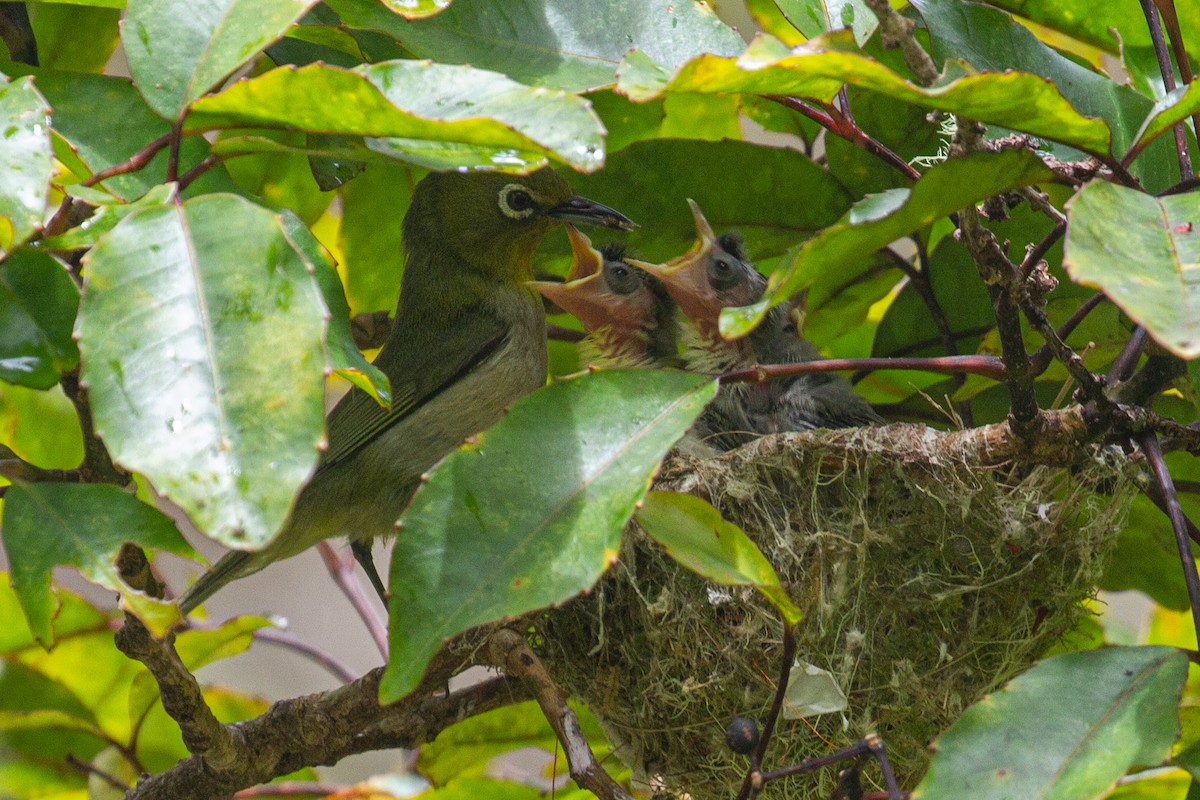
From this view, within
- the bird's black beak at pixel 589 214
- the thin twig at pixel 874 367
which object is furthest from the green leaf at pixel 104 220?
the bird's black beak at pixel 589 214

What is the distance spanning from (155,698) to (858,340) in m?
1.83

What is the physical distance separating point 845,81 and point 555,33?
597 millimetres

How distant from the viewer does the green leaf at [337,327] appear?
1.46 metres

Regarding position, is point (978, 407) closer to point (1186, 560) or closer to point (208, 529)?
point (1186, 560)

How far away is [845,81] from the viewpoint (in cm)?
141

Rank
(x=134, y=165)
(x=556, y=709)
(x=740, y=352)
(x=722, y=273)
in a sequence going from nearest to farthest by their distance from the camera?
(x=134, y=165) < (x=556, y=709) < (x=722, y=273) < (x=740, y=352)

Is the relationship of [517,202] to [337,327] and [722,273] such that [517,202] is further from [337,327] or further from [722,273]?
[337,327]

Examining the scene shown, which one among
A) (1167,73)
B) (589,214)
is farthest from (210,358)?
(589,214)

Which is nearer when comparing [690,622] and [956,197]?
[956,197]

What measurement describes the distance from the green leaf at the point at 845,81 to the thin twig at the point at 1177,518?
0.45m

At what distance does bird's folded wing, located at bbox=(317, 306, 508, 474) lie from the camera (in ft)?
8.91

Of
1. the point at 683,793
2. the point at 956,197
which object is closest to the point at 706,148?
the point at 956,197

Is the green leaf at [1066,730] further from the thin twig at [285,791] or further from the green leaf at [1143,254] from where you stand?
the thin twig at [285,791]

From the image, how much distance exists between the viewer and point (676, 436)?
1.46 m
